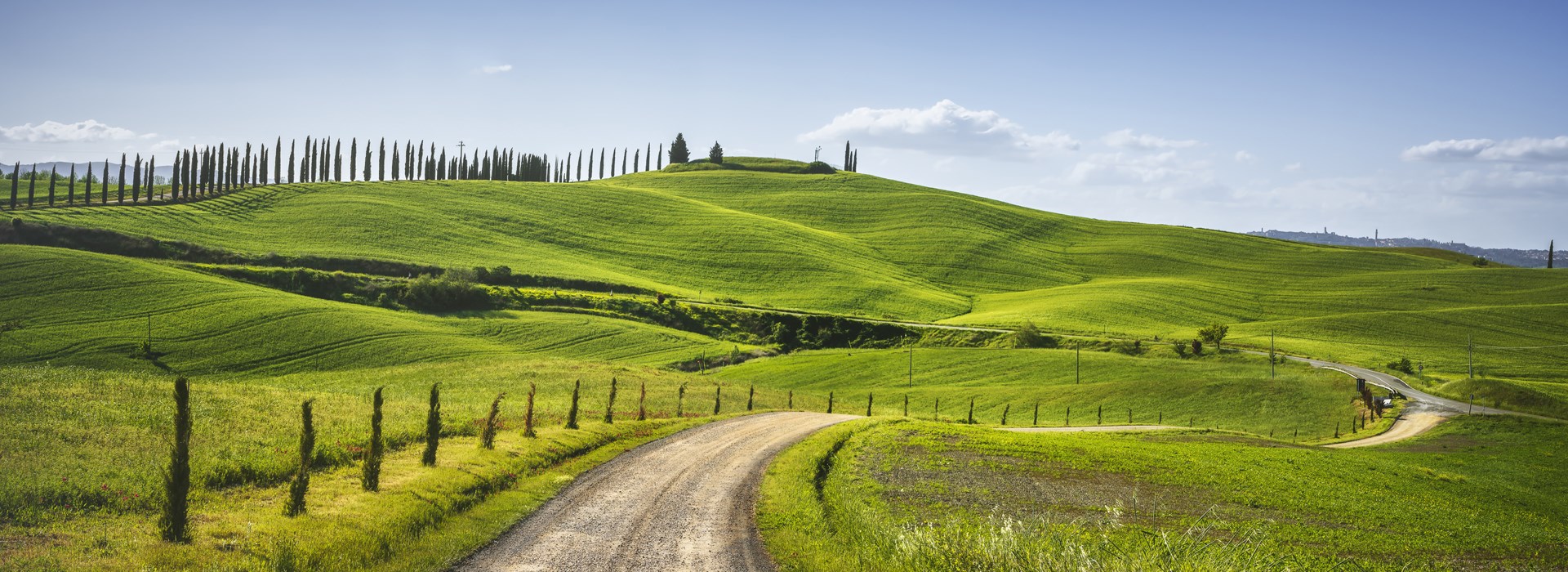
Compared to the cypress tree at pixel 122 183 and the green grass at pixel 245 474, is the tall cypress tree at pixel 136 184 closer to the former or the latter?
the cypress tree at pixel 122 183

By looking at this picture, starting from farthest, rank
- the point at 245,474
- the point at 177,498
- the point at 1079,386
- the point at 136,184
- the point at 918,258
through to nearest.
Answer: the point at 918,258 < the point at 136,184 < the point at 1079,386 < the point at 245,474 < the point at 177,498

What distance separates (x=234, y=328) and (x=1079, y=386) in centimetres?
5653

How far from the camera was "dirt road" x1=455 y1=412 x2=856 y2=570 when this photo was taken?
14.4m

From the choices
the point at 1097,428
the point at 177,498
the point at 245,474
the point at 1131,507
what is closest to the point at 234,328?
the point at 245,474

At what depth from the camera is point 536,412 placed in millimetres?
33094

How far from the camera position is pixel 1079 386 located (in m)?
61.3

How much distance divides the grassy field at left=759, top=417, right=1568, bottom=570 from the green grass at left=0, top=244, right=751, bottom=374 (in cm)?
4079

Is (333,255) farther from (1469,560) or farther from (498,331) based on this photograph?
(1469,560)

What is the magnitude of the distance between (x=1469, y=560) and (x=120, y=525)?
2386 centimetres

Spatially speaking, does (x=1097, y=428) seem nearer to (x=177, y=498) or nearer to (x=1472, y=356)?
(x=177, y=498)

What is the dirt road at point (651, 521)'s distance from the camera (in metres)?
14.4

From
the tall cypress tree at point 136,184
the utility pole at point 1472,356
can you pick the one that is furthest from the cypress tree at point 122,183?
the utility pole at point 1472,356

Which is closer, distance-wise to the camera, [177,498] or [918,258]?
[177,498]

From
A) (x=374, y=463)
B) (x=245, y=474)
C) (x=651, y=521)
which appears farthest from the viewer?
(x=245, y=474)
